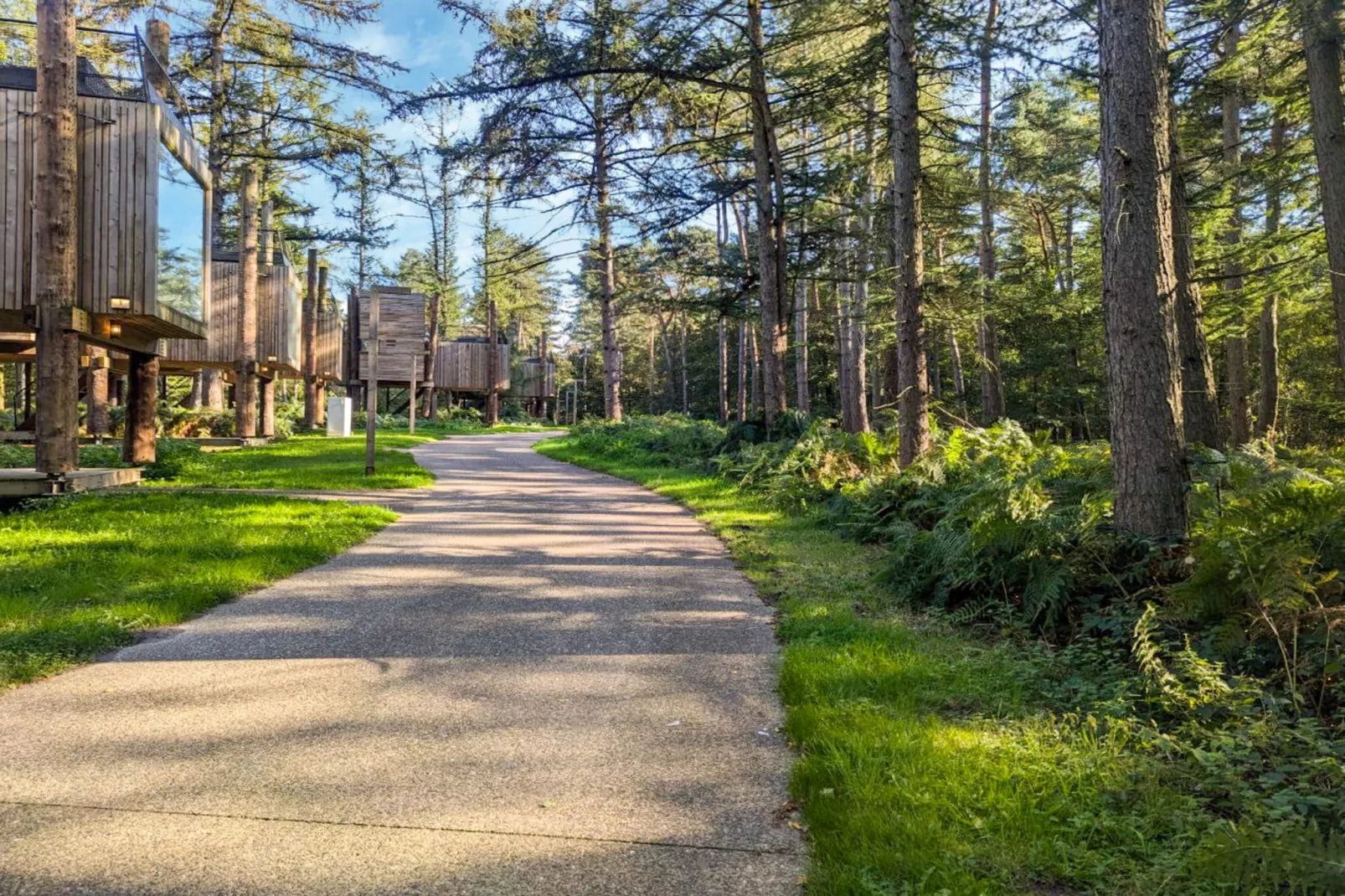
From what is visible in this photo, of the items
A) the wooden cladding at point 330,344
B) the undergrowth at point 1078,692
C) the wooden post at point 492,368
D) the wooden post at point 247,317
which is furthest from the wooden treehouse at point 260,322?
the undergrowth at point 1078,692

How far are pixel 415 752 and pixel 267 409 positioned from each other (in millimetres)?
23936

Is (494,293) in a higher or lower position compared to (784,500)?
higher

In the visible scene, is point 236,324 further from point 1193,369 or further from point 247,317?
point 1193,369

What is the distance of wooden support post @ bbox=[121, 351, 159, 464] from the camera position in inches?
531

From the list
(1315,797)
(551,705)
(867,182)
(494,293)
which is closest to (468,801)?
(551,705)

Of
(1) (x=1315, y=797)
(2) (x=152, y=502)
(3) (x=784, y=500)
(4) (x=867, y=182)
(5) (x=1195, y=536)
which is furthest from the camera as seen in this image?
(4) (x=867, y=182)

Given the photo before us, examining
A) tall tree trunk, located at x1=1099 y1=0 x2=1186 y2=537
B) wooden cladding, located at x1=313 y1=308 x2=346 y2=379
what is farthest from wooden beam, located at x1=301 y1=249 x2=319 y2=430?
tall tree trunk, located at x1=1099 y1=0 x2=1186 y2=537

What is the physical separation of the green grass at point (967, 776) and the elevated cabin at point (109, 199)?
10258 mm

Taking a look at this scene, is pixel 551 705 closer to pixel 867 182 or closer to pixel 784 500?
pixel 784 500

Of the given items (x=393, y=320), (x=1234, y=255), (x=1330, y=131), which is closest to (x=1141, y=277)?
(x=1330, y=131)

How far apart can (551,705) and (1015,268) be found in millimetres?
19037

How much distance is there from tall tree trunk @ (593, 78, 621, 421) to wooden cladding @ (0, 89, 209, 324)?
6479 millimetres

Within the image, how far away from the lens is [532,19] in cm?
1388

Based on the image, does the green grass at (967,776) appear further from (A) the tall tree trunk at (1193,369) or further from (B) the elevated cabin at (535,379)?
(B) the elevated cabin at (535,379)
